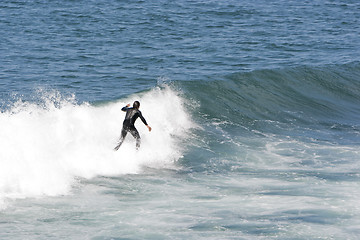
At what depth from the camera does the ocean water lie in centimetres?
1191

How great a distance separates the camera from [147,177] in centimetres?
1488

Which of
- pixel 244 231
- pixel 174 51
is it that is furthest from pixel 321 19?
pixel 244 231

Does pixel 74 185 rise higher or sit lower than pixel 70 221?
higher

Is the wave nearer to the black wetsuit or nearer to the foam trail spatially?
the foam trail

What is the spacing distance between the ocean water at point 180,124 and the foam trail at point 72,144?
2.0 inches

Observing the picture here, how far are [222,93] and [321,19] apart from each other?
1625 centimetres

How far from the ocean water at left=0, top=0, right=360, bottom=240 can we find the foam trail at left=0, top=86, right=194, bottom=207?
50 mm

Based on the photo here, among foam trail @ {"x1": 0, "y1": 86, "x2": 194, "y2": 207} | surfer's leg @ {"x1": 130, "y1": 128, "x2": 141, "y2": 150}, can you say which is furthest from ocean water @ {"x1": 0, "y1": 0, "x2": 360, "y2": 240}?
surfer's leg @ {"x1": 130, "y1": 128, "x2": 141, "y2": 150}

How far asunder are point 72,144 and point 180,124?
4.59 meters

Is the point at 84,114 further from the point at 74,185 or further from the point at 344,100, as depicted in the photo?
the point at 344,100

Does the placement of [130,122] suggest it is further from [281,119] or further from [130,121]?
[281,119]

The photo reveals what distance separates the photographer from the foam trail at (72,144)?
13.7 metres

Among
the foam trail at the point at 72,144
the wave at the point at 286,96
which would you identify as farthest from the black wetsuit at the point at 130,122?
the wave at the point at 286,96

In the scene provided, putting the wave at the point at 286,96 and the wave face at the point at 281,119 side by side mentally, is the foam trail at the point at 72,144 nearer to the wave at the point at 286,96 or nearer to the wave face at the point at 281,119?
the wave face at the point at 281,119
